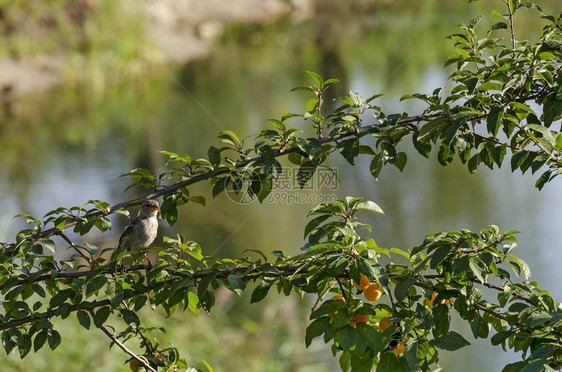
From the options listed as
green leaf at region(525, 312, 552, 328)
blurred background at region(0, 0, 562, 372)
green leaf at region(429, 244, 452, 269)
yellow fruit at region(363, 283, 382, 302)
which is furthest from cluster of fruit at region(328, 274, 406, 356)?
blurred background at region(0, 0, 562, 372)

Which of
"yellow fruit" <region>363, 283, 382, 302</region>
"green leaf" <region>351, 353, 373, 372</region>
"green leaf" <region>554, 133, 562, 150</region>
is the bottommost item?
"green leaf" <region>351, 353, 373, 372</region>

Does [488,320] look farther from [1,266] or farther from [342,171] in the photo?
[342,171]

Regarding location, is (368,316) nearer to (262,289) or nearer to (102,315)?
(262,289)

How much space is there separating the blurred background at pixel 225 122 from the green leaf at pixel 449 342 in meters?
2.26

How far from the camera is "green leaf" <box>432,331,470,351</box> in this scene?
49.7 inches

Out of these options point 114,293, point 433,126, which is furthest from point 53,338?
point 433,126

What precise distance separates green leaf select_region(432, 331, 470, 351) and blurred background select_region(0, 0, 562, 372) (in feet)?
7.42

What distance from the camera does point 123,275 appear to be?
4.89 feet

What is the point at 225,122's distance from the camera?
798 centimetres

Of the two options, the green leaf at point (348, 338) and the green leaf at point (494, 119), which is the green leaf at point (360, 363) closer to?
the green leaf at point (348, 338)

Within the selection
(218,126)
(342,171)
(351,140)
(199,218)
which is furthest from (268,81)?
(351,140)

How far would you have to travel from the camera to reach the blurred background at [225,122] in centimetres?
387

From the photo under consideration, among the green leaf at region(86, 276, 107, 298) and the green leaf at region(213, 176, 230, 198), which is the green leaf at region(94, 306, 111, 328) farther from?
the green leaf at region(213, 176, 230, 198)

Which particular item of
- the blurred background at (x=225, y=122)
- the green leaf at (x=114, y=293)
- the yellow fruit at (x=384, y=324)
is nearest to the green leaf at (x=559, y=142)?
the yellow fruit at (x=384, y=324)
